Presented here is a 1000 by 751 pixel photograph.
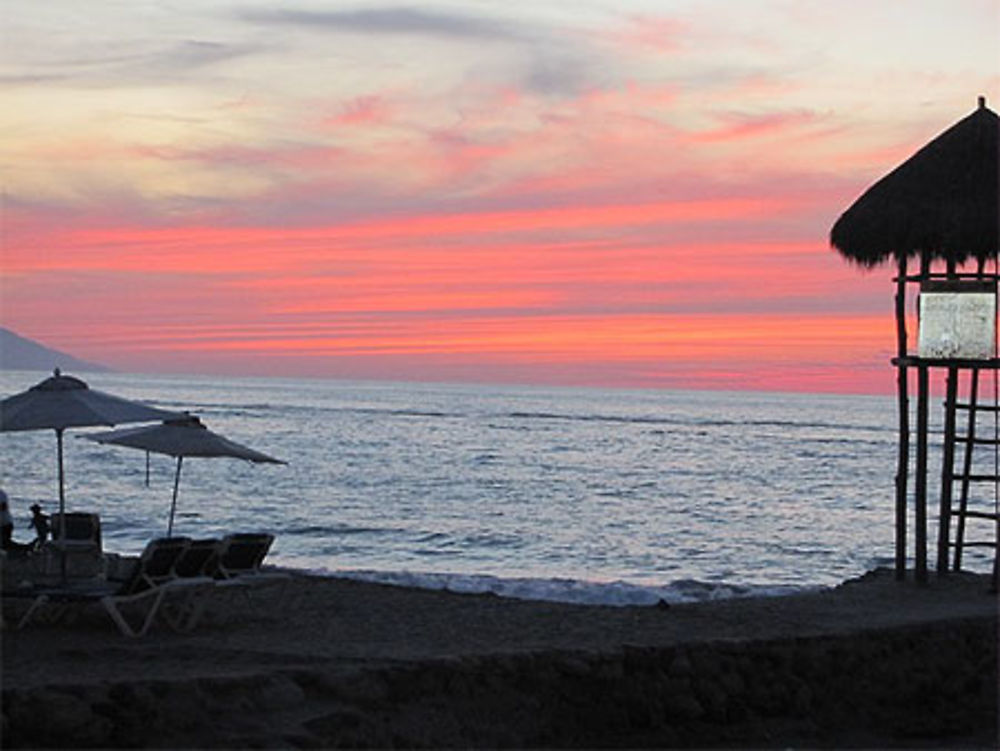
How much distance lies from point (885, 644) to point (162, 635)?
5.61 m

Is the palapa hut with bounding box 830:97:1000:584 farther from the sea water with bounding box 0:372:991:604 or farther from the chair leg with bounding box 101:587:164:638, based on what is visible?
the chair leg with bounding box 101:587:164:638

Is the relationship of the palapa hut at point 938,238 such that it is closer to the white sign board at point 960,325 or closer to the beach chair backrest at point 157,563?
the white sign board at point 960,325

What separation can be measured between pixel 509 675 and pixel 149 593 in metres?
2.85

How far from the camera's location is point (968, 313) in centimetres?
1464

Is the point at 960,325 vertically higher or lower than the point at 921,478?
higher

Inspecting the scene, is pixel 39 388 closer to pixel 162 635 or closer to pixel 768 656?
pixel 162 635

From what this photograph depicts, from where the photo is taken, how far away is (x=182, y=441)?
1358 centimetres

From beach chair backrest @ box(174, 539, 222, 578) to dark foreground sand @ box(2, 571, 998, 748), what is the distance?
449mm

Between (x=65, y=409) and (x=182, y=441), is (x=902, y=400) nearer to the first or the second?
(x=182, y=441)

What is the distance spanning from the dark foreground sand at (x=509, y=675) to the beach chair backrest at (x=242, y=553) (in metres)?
0.37

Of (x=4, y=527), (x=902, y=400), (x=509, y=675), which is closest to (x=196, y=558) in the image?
(x=509, y=675)

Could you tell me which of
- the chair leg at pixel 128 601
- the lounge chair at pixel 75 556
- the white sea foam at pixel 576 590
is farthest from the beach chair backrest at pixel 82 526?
the white sea foam at pixel 576 590

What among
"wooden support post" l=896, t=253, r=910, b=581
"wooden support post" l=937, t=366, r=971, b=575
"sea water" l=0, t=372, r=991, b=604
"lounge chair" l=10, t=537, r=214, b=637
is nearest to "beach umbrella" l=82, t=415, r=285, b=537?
"lounge chair" l=10, t=537, r=214, b=637

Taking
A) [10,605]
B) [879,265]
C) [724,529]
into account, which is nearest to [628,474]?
[724,529]
